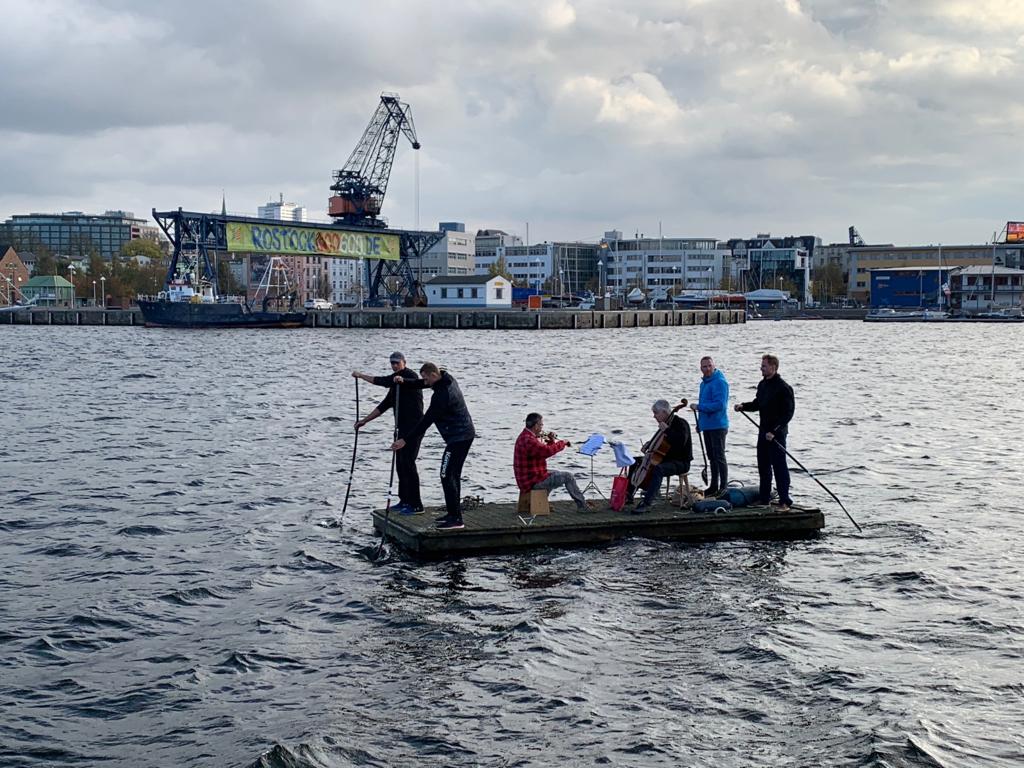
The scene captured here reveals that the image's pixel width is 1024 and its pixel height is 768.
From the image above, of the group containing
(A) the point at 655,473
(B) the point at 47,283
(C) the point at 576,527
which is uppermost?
(B) the point at 47,283

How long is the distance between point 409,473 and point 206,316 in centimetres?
11839

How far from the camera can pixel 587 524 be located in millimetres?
18266

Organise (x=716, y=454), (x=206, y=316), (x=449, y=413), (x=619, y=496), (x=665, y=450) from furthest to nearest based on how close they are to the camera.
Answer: (x=206, y=316)
(x=619, y=496)
(x=716, y=454)
(x=665, y=450)
(x=449, y=413)

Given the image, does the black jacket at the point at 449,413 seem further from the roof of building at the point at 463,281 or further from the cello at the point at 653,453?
the roof of building at the point at 463,281

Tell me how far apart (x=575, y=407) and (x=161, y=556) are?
2565 cm

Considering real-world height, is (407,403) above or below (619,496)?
above

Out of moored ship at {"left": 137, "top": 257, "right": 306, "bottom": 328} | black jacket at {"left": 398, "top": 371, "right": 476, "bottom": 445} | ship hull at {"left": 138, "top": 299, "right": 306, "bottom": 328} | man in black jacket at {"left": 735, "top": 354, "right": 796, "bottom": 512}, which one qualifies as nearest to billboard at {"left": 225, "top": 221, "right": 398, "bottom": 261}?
moored ship at {"left": 137, "top": 257, "right": 306, "bottom": 328}

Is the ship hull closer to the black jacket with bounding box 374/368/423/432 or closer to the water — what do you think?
the water

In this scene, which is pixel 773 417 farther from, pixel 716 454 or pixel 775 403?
pixel 716 454

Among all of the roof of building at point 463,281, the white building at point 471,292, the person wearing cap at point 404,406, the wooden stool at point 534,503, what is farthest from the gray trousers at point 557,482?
the roof of building at point 463,281

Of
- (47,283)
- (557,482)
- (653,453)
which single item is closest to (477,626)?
(557,482)

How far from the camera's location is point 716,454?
62.4 feet

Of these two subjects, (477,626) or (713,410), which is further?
(713,410)

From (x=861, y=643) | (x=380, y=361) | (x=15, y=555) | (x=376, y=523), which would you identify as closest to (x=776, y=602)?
(x=861, y=643)
